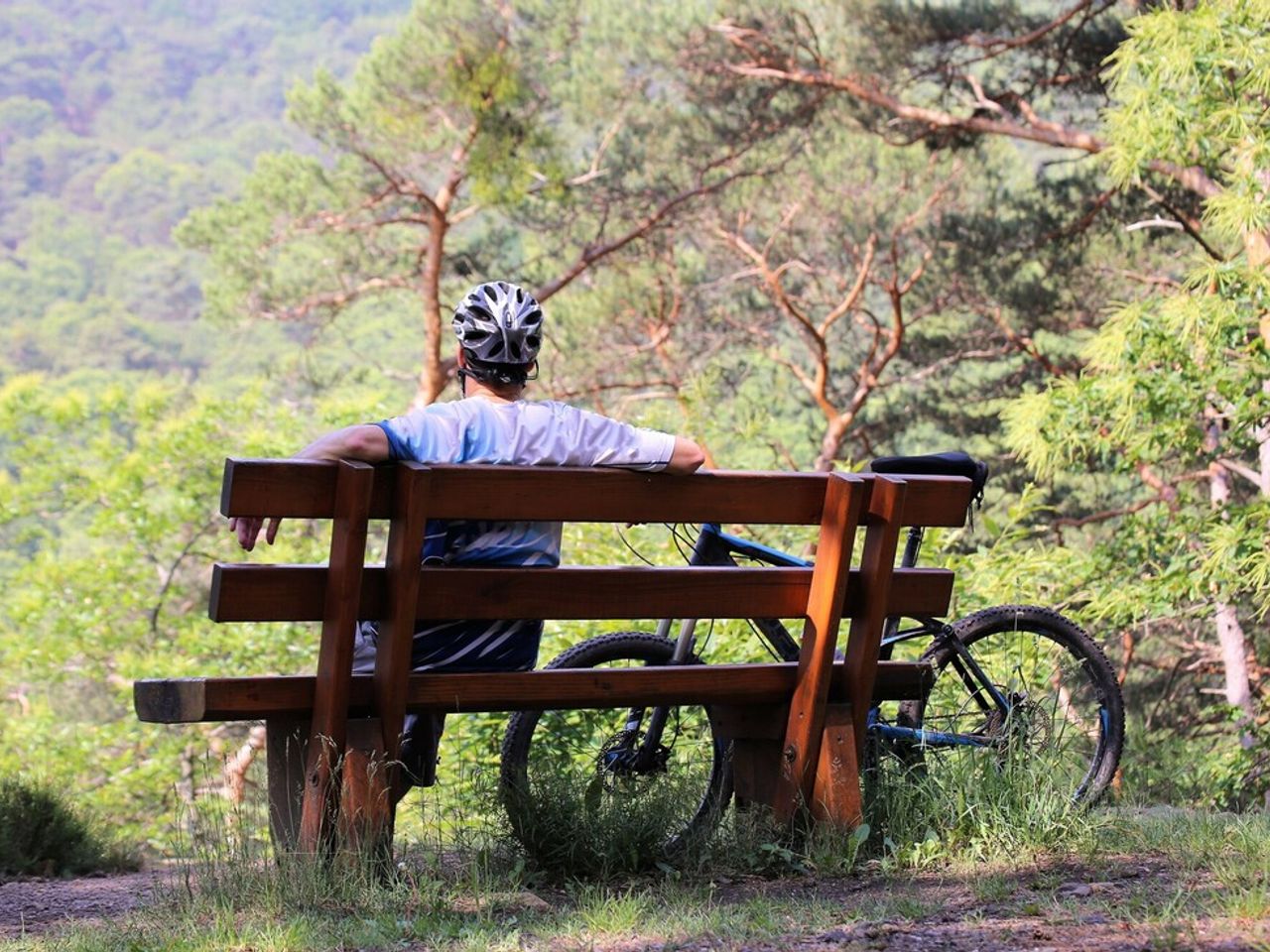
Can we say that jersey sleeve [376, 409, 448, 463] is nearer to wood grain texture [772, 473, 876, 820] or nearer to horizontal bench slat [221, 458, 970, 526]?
horizontal bench slat [221, 458, 970, 526]

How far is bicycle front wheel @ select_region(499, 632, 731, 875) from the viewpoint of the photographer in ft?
12.0

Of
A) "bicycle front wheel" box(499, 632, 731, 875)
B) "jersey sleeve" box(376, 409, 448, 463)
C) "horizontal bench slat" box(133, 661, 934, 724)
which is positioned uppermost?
"jersey sleeve" box(376, 409, 448, 463)

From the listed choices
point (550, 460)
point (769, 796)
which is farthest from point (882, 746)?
point (550, 460)

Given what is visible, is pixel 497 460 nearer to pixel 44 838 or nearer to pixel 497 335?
pixel 497 335

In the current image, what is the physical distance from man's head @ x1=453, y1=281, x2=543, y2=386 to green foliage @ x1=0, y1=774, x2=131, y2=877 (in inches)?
96.5

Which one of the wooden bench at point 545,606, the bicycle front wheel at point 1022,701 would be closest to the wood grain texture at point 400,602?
the wooden bench at point 545,606

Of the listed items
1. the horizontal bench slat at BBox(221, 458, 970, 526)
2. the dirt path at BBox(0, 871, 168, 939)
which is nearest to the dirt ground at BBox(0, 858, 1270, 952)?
the dirt path at BBox(0, 871, 168, 939)

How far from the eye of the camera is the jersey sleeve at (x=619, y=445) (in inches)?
141

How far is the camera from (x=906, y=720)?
169 inches

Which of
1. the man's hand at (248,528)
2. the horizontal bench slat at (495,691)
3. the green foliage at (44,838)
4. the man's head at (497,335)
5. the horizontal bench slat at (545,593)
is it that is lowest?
the green foliage at (44,838)

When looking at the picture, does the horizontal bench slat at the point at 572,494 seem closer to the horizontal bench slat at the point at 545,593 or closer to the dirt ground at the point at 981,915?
the horizontal bench slat at the point at 545,593

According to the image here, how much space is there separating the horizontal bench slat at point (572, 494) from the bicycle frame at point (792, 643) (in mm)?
363

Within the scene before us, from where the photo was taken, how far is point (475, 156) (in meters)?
18.0

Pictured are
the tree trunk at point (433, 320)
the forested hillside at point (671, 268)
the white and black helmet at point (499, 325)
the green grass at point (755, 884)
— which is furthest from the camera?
the tree trunk at point (433, 320)
